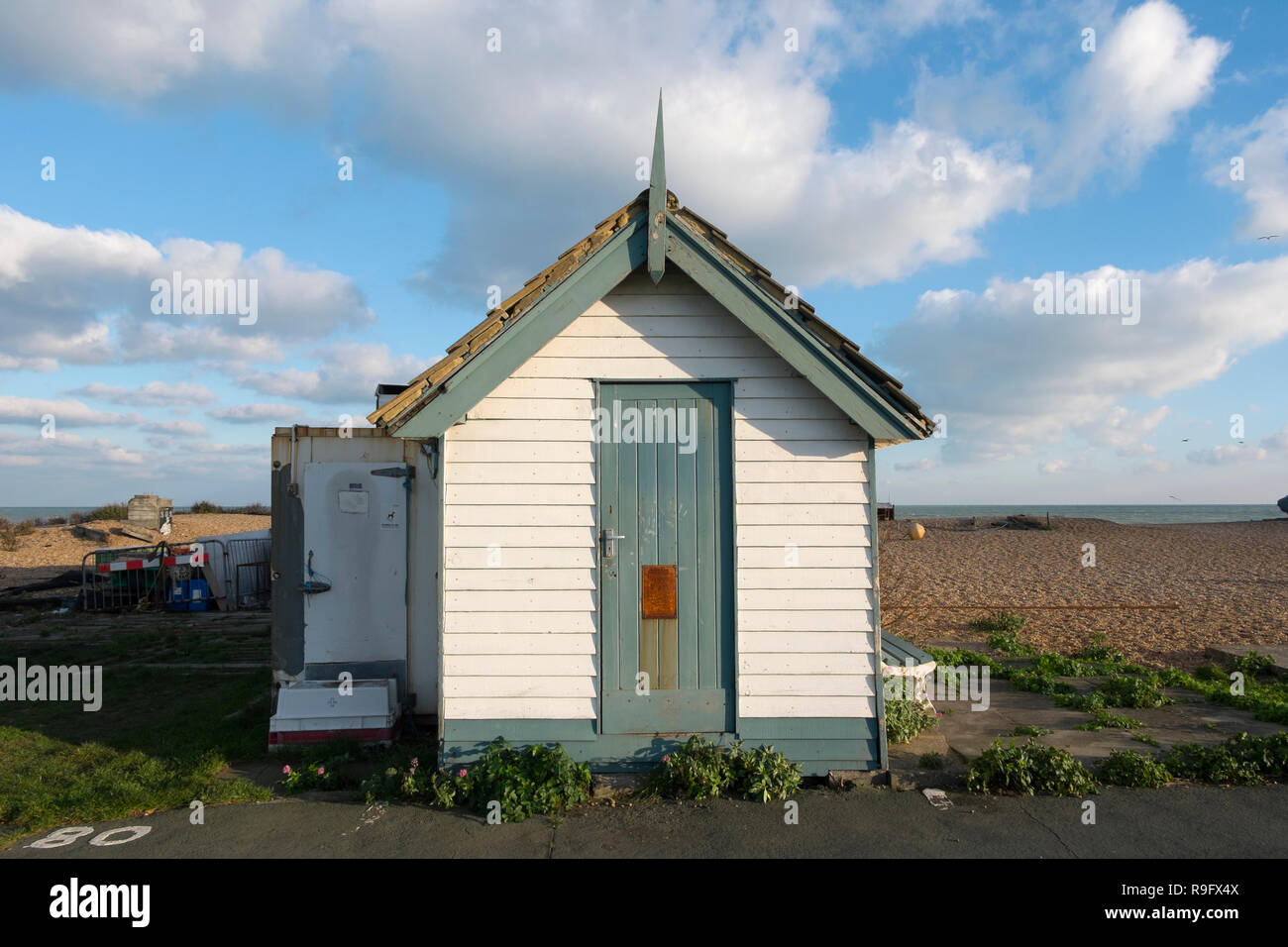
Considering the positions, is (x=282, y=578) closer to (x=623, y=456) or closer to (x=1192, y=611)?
(x=623, y=456)

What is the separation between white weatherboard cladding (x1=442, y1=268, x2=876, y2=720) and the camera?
18.7 feet

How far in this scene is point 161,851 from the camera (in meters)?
4.81

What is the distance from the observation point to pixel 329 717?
677 centimetres

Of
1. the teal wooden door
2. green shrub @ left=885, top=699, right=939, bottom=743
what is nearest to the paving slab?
green shrub @ left=885, top=699, right=939, bottom=743

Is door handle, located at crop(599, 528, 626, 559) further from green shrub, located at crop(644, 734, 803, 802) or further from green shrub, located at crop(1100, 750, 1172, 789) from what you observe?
green shrub, located at crop(1100, 750, 1172, 789)

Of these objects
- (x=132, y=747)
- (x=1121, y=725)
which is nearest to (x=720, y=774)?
(x=1121, y=725)

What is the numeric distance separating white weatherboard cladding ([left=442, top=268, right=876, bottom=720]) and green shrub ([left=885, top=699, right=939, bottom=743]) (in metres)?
0.85

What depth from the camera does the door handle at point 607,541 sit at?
19.0 feet

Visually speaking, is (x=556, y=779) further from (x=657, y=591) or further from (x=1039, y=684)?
(x=1039, y=684)

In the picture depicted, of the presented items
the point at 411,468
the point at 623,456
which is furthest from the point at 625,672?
the point at 411,468

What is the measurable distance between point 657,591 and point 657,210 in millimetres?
2979

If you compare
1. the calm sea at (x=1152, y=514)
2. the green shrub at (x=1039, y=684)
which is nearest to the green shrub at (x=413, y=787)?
the green shrub at (x=1039, y=684)

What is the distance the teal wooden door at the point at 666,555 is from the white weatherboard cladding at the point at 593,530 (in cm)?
11

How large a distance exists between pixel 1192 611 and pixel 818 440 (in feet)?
35.7
